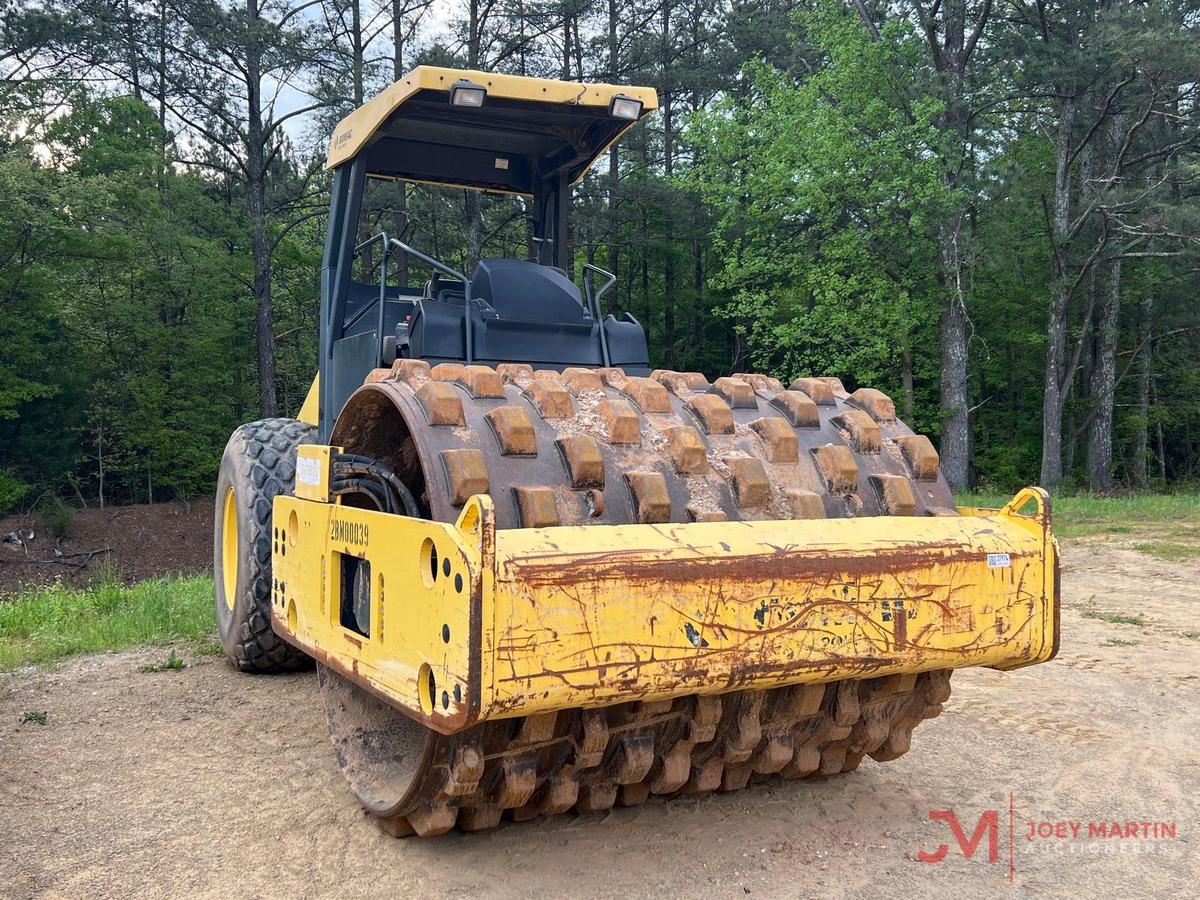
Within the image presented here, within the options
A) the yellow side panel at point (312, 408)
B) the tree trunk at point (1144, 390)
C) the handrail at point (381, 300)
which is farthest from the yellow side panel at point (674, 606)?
the tree trunk at point (1144, 390)

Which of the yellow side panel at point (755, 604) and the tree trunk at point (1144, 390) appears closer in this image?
the yellow side panel at point (755, 604)

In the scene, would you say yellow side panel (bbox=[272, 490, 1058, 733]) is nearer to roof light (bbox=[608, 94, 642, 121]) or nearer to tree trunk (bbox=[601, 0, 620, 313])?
roof light (bbox=[608, 94, 642, 121])

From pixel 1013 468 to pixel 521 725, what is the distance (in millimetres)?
27838

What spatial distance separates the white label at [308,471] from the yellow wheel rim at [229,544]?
2114 mm

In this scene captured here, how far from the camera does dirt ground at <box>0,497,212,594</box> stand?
19822 millimetres

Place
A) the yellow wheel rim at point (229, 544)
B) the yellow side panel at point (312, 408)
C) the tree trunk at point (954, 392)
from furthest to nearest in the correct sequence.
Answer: the tree trunk at point (954, 392) → the yellow wheel rim at point (229, 544) → the yellow side panel at point (312, 408)

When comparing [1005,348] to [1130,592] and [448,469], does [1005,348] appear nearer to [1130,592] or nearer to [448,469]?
[1130,592]

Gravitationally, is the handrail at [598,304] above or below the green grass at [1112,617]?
above

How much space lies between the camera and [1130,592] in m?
7.79

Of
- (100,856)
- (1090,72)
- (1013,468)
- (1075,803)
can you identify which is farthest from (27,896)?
(1013,468)

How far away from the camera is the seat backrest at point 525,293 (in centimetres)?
420

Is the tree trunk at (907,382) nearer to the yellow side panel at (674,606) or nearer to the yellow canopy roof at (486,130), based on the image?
the yellow canopy roof at (486,130)

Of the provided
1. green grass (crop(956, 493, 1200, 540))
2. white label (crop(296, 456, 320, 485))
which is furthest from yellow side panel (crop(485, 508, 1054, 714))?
green grass (crop(956, 493, 1200, 540))

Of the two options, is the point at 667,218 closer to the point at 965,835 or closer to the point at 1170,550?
the point at 1170,550
